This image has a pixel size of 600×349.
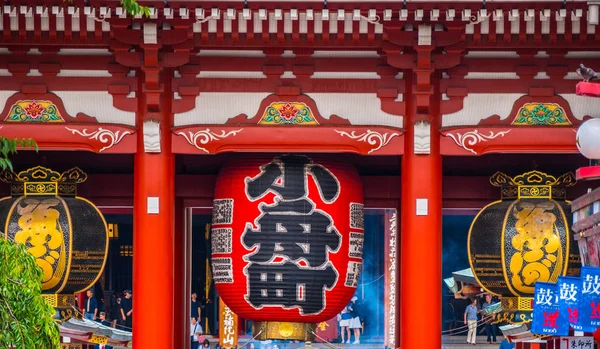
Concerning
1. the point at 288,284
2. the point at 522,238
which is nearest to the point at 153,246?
the point at 288,284

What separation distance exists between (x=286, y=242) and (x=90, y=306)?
184 inches

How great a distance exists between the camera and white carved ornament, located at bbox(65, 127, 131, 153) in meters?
18.9

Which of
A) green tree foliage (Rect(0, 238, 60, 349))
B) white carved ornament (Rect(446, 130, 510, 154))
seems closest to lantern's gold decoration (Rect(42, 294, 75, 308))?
white carved ornament (Rect(446, 130, 510, 154))

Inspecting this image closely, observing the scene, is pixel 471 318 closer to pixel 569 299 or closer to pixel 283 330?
pixel 283 330

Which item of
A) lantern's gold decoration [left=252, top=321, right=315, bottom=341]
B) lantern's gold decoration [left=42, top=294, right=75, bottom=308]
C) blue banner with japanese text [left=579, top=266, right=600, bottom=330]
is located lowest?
lantern's gold decoration [left=252, top=321, right=315, bottom=341]

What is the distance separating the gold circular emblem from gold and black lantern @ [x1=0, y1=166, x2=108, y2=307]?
2669mm

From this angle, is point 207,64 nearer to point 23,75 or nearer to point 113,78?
point 113,78

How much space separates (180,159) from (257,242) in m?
2.43

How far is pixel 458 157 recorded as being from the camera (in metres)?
21.5

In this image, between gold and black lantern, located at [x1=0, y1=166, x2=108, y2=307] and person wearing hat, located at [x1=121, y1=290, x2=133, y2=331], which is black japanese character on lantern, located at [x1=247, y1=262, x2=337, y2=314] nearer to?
gold and black lantern, located at [x1=0, y1=166, x2=108, y2=307]

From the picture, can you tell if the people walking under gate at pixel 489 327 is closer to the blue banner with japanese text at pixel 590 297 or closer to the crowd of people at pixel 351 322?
the crowd of people at pixel 351 322

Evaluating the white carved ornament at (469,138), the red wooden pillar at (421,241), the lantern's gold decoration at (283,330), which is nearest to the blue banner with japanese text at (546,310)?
the red wooden pillar at (421,241)

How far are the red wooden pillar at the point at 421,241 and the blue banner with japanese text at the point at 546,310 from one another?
6.63ft

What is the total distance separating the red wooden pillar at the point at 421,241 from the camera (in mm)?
18609
